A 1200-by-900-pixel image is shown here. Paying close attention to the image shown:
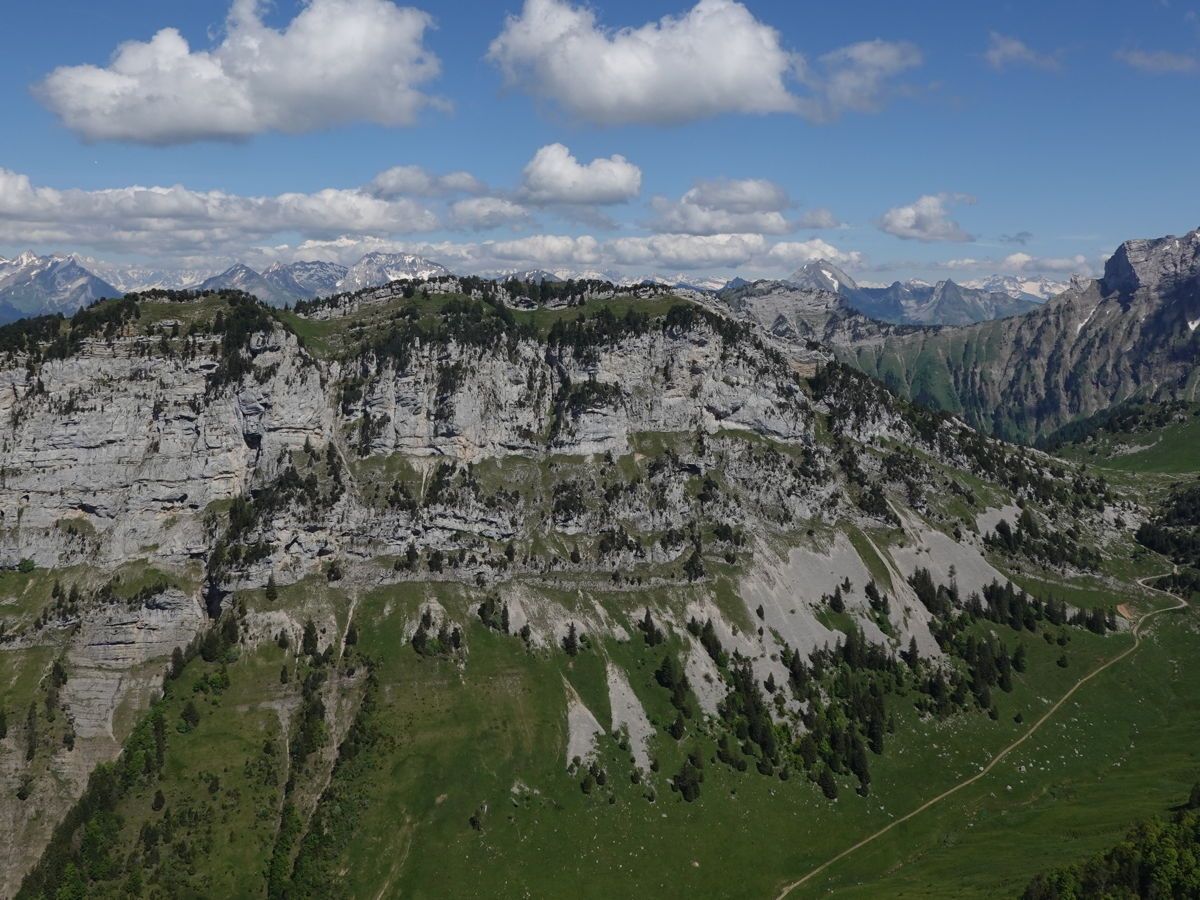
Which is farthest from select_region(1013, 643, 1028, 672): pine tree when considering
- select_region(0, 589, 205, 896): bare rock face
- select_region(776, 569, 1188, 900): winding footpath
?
select_region(0, 589, 205, 896): bare rock face

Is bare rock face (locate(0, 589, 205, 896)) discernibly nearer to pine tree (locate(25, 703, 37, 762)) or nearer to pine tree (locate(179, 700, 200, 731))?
pine tree (locate(25, 703, 37, 762))

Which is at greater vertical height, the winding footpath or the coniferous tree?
the coniferous tree

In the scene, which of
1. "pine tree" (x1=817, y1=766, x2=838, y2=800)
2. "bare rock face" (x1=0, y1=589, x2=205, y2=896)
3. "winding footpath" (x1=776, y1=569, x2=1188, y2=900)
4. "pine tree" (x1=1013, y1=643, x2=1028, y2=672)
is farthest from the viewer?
"pine tree" (x1=1013, y1=643, x2=1028, y2=672)

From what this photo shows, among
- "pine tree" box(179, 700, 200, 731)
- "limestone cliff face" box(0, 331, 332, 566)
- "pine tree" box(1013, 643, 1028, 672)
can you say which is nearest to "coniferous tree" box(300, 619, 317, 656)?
"pine tree" box(179, 700, 200, 731)

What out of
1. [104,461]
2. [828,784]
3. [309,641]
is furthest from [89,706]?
[828,784]

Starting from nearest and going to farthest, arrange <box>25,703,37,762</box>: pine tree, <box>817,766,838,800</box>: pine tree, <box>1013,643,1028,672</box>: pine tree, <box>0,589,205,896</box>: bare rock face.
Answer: <box>0,589,205,896</box>: bare rock face → <box>25,703,37,762</box>: pine tree → <box>817,766,838,800</box>: pine tree → <box>1013,643,1028,672</box>: pine tree

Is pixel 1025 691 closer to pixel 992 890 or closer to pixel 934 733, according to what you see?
pixel 934 733

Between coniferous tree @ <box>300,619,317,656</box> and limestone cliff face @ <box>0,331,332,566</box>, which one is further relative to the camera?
limestone cliff face @ <box>0,331,332,566</box>

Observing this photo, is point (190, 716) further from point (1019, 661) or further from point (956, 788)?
point (1019, 661)

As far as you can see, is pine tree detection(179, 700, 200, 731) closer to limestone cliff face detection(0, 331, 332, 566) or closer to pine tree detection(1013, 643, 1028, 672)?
limestone cliff face detection(0, 331, 332, 566)

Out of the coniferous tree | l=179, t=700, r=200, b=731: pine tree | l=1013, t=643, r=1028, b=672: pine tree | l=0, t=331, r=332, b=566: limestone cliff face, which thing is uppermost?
l=0, t=331, r=332, b=566: limestone cliff face

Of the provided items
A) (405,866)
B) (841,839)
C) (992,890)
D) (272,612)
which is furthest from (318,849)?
(992,890)
